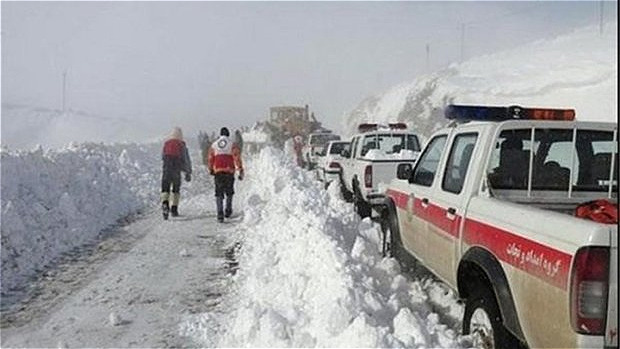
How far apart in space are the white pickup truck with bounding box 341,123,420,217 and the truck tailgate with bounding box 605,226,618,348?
24.2 feet

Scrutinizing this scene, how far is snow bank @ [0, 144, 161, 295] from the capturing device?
848 centimetres

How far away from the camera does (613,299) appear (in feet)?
10.0

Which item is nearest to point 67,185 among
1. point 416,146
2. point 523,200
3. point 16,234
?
point 16,234

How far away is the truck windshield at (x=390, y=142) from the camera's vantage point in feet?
49.1

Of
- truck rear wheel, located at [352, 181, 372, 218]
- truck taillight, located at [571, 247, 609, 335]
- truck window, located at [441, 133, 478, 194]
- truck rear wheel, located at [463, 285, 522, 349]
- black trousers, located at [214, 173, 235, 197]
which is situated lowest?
truck rear wheel, located at [352, 181, 372, 218]

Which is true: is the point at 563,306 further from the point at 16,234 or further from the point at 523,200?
the point at 16,234

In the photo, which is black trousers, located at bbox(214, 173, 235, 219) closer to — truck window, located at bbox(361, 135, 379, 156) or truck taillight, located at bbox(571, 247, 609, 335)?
truck window, located at bbox(361, 135, 379, 156)

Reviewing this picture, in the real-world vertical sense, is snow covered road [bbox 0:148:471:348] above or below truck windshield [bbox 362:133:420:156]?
below

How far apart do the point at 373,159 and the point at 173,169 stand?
161 inches

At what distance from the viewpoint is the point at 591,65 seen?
48.5 meters

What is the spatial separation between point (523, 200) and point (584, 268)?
1838 mm

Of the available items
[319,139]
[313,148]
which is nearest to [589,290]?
[313,148]

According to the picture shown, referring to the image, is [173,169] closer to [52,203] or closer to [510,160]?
[52,203]

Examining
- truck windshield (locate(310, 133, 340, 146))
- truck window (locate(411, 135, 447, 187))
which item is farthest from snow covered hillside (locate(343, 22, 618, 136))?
truck window (locate(411, 135, 447, 187))
